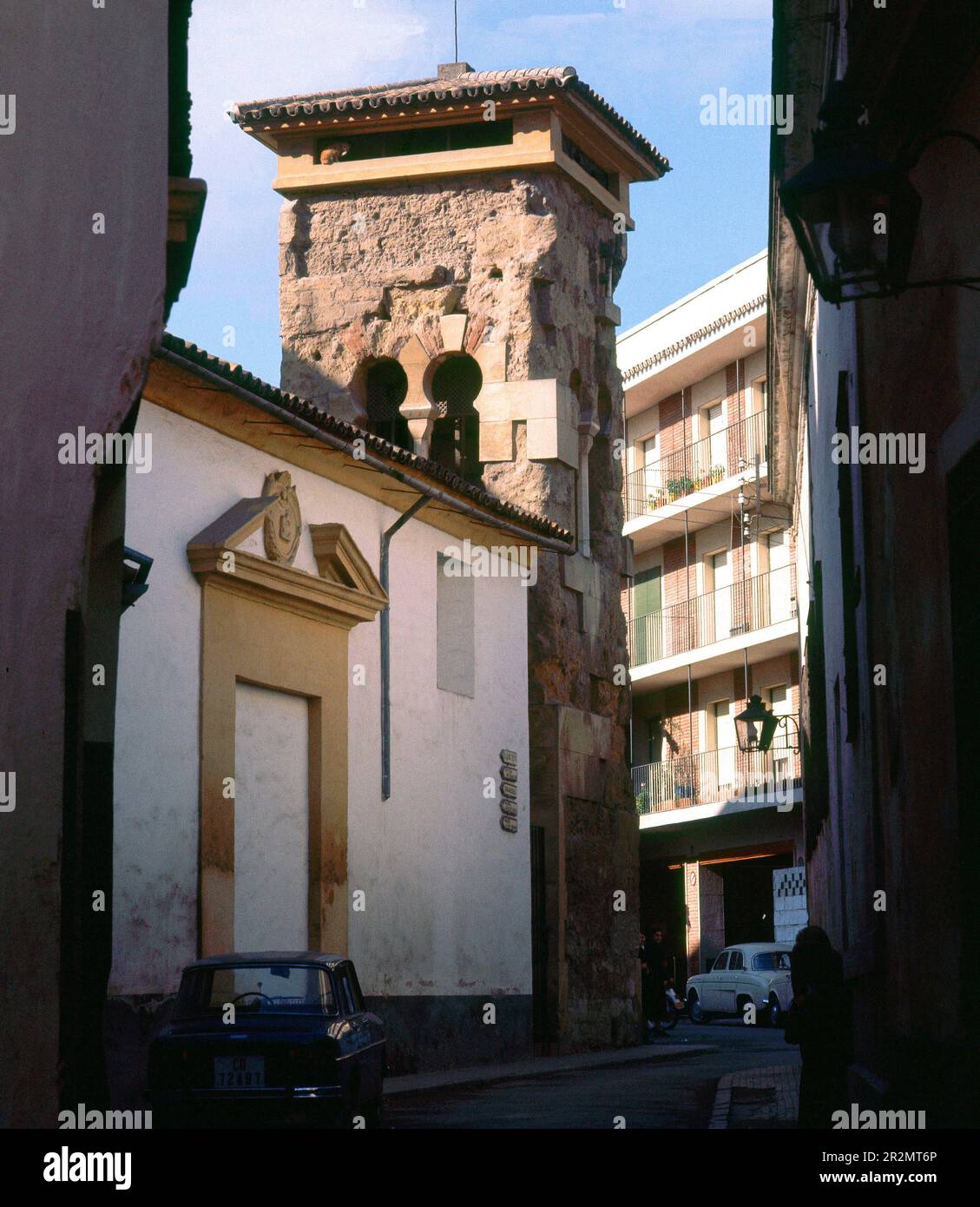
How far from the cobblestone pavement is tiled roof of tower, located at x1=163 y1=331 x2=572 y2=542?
22.3 feet

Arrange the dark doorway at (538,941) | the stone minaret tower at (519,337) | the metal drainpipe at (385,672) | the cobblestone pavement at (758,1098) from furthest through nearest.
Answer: the stone minaret tower at (519,337) → the dark doorway at (538,941) → the metal drainpipe at (385,672) → the cobblestone pavement at (758,1098)

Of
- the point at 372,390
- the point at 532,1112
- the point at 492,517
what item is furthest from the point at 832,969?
the point at 372,390

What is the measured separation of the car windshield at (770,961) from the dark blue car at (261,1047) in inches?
897

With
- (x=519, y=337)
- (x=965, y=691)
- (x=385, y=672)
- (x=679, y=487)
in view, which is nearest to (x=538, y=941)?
(x=385, y=672)

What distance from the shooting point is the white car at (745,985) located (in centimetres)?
3312

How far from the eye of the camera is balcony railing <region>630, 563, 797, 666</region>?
124 feet

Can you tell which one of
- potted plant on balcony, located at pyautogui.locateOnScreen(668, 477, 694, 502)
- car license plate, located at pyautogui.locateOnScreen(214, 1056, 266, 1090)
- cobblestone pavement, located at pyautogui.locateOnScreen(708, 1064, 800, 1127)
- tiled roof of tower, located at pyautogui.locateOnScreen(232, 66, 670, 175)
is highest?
tiled roof of tower, located at pyautogui.locateOnScreen(232, 66, 670, 175)

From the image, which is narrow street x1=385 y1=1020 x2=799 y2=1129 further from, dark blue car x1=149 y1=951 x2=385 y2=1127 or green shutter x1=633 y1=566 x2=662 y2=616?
green shutter x1=633 y1=566 x2=662 y2=616

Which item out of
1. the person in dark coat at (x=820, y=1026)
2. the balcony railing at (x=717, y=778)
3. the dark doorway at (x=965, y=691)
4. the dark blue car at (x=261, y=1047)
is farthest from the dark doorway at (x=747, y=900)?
the dark doorway at (x=965, y=691)

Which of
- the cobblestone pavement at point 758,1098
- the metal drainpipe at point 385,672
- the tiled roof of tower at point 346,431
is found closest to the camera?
the cobblestone pavement at point 758,1098

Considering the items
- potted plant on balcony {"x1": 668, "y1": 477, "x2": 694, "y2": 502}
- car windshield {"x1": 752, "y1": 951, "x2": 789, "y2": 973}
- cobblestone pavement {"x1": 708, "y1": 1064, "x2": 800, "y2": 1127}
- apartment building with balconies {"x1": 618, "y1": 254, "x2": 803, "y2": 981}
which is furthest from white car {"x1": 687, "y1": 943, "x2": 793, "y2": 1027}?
cobblestone pavement {"x1": 708, "y1": 1064, "x2": 800, "y2": 1127}

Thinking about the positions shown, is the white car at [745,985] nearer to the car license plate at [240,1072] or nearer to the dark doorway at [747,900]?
the dark doorway at [747,900]

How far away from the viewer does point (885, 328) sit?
922 cm
